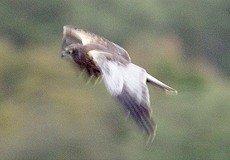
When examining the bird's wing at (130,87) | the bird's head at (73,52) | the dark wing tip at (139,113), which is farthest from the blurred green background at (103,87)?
the dark wing tip at (139,113)

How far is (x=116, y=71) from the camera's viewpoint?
872 cm

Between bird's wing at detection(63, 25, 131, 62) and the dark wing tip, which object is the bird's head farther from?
the dark wing tip

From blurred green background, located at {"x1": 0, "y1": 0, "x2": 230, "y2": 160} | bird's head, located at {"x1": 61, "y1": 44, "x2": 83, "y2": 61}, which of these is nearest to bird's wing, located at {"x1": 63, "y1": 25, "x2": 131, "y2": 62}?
bird's head, located at {"x1": 61, "y1": 44, "x2": 83, "y2": 61}

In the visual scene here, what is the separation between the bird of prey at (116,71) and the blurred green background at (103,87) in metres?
0.31

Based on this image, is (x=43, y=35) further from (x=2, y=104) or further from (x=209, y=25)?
(x=2, y=104)

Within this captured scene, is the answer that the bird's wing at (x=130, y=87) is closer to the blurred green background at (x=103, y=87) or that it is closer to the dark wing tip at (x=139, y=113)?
the dark wing tip at (x=139, y=113)

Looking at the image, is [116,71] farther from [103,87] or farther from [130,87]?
[103,87]

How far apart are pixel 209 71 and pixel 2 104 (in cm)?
1134

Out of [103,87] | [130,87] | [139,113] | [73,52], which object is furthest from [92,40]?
[103,87]

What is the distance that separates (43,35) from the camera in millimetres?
35500

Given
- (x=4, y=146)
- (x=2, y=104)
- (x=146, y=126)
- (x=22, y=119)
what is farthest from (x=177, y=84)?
(x=146, y=126)

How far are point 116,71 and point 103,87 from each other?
15.8 meters

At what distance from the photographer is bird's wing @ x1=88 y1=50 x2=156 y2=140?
8172 millimetres

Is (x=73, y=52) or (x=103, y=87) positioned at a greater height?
(x=73, y=52)
